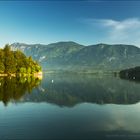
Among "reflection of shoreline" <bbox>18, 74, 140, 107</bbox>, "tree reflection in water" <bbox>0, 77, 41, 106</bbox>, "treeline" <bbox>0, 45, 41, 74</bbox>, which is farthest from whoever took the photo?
"treeline" <bbox>0, 45, 41, 74</bbox>

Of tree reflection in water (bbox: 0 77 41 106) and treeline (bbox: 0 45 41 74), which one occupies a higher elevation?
treeline (bbox: 0 45 41 74)

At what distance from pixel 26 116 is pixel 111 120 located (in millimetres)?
14410

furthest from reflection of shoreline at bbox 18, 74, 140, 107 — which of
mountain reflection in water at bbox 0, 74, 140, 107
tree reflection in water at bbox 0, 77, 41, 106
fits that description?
tree reflection in water at bbox 0, 77, 41, 106

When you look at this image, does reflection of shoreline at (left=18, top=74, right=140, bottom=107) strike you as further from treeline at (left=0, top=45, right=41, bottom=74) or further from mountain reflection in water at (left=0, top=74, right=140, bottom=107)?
treeline at (left=0, top=45, right=41, bottom=74)

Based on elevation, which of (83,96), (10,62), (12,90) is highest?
(10,62)

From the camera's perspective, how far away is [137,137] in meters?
32.7

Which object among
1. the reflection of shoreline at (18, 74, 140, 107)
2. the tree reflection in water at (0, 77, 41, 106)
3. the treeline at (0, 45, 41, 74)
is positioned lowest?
the reflection of shoreline at (18, 74, 140, 107)

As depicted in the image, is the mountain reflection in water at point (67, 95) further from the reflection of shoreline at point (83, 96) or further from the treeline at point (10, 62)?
the treeline at point (10, 62)

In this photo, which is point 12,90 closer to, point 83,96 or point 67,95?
point 67,95

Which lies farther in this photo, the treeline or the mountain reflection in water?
the treeline

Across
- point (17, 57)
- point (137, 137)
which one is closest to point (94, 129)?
point (137, 137)

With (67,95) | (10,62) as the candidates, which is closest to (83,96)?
(67,95)

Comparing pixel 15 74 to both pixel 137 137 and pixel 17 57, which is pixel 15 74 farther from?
pixel 137 137

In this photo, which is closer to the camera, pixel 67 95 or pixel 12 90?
pixel 67 95
